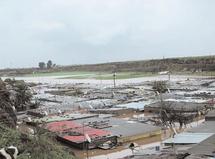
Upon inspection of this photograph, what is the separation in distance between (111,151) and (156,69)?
69.0 metres

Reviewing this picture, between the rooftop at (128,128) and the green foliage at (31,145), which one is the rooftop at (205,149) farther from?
the rooftop at (128,128)

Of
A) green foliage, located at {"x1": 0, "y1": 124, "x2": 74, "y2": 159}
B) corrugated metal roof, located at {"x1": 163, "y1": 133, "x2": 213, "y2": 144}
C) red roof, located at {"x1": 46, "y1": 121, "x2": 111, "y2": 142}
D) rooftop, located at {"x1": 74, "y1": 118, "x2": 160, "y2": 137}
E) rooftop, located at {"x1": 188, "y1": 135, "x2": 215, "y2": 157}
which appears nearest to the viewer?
green foliage, located at {"x1": 0, "y1": 124, "x2": 74, "y2": 159}

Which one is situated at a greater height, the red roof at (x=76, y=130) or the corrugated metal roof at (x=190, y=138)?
the corrugated metal roof at (x=190, y=138)

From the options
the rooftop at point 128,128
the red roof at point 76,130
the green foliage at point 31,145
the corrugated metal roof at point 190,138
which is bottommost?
the rooftop at point 128,128

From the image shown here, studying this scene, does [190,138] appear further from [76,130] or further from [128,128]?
[76,130]

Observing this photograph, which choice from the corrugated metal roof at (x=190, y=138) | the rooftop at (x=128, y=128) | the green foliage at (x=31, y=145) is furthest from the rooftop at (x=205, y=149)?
the rooftop at (x=128, y=128)

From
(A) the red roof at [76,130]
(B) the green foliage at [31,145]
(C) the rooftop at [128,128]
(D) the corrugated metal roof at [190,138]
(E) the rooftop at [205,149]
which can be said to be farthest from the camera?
(C) the rooftop at [128,128]

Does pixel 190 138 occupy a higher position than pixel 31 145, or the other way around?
pixel 31 145

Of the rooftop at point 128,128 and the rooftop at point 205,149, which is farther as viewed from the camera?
the rooftop at point 128,128

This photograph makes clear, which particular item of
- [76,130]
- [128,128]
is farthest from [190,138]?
[76,130]

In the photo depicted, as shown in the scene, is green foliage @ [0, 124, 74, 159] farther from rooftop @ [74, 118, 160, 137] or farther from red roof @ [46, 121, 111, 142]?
rooftop @ [74, 118, 160, 137]

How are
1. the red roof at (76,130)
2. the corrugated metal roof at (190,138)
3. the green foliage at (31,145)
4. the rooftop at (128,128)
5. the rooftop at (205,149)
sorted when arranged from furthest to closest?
the rooftop at (128,128), the red roof at (76,130), the corrugated metal roof at (190,138), the rooftop at (205,149), the green foliage at (31,145)

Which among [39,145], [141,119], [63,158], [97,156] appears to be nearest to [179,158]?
[63,158]

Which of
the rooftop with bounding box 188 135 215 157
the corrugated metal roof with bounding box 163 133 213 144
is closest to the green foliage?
the rooftop with bounding box 188 135 215 157
